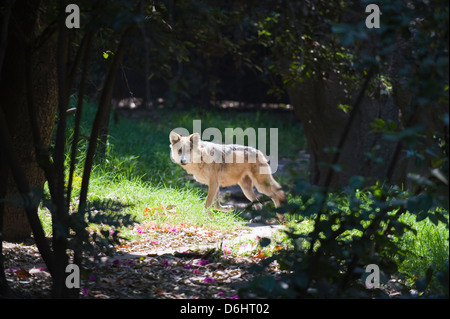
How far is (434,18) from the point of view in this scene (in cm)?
230

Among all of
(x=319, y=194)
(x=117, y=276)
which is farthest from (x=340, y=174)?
(x=319, y=194)

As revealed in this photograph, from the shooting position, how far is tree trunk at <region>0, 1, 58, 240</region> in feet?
12.4

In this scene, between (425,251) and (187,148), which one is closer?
(425,251)

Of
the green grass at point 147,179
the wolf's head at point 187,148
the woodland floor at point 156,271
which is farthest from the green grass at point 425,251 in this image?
the wolf's head at point 187,148

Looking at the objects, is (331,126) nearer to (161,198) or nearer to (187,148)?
(187,148)

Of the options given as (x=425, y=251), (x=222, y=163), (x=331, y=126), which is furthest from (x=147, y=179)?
(x=425, y=251)

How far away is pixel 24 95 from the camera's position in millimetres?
4105

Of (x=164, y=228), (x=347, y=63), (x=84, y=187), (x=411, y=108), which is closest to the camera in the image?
(x=411, y=108)

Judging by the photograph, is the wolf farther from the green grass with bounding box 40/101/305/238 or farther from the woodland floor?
the woodland floor

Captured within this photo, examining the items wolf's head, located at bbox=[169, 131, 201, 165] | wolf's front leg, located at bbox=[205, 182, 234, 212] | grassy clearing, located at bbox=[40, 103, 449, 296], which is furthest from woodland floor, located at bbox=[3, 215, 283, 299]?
wolf's head, located at bbox=[169, 131, 201, 165]

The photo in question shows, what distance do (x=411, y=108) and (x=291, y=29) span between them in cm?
171

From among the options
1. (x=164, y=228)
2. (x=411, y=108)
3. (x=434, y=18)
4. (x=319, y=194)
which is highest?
(x=434, y=18)

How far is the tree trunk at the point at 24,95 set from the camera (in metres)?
3.79

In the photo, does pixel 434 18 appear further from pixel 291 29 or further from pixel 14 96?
pixel 14 96
